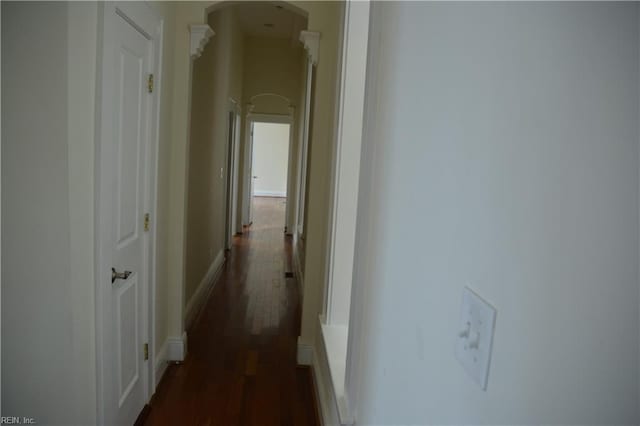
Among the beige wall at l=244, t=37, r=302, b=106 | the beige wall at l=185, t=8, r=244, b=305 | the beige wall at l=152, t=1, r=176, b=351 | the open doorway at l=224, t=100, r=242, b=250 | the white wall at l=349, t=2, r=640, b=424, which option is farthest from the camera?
the beige wall at l=244, t=37, r=302, b=106

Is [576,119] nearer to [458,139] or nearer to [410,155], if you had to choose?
[458,139]

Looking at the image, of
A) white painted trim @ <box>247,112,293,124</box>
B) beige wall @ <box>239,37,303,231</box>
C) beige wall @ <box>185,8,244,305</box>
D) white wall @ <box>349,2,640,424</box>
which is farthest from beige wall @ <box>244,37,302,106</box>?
white wall @ <box>349,2,640,424</box>

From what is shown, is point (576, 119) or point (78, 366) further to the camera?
point (78, 366)

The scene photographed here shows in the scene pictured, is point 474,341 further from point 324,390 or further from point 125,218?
point 324,390

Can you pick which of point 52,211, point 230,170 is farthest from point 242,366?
point 230,170

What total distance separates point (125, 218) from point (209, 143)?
241cm

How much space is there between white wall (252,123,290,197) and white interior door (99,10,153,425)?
12618 millimetres

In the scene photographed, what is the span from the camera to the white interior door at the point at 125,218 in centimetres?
188

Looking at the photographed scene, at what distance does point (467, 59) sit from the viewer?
778mm

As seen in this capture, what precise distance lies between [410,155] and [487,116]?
1.29 feet

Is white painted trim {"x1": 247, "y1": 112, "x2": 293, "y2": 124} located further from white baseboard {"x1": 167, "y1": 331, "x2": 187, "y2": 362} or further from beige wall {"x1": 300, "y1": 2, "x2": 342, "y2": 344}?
white baseboard {"x1": 167, "y1": 331, "x2": 187, "y2": 362}

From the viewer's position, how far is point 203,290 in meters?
4.55

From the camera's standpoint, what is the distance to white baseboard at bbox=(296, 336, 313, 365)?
3.32m

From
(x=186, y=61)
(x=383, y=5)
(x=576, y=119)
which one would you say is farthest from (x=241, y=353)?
(x=576, y=119)
